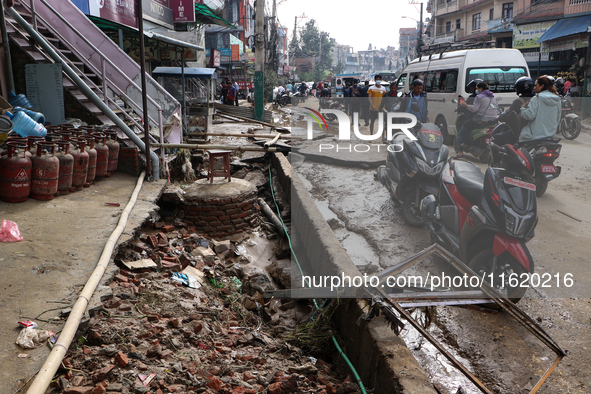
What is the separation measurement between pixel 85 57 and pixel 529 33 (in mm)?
24500

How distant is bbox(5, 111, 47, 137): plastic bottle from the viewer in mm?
5629

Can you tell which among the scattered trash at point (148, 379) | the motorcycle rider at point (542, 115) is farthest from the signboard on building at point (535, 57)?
the scattered trash at point (148, 379)

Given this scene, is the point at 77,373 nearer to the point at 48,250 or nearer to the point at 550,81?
the point at 48,250

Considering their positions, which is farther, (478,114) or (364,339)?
(478,114)

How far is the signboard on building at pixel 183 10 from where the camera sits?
16508 millimetres

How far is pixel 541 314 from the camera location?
3604mm

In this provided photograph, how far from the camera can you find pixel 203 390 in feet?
8.59

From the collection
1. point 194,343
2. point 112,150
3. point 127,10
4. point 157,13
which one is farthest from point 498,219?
point 157,13

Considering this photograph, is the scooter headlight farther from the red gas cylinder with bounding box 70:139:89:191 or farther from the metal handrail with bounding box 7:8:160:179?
the metal handrail with bounding box 7:8:160:179

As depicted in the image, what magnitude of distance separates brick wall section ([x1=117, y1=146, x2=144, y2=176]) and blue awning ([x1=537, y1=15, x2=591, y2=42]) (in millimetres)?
20036

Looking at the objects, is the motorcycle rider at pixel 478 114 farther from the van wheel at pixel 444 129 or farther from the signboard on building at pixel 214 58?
the signboard on building at pixel 214 58

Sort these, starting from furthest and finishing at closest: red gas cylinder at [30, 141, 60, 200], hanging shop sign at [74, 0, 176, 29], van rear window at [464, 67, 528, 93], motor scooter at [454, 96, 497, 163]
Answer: hanging shop sign at [74, 0, 176, 29]
van rear window at [464, 67, 528, 93]
red gas cylinder at [30, 141, 60, 200]
motor scooter at [454, 96, 497, 163]

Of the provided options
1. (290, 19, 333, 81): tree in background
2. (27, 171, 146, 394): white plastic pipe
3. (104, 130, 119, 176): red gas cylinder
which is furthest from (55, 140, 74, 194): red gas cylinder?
(290, 19, 333, 81): tree in background

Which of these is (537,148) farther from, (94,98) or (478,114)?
(94,98)
